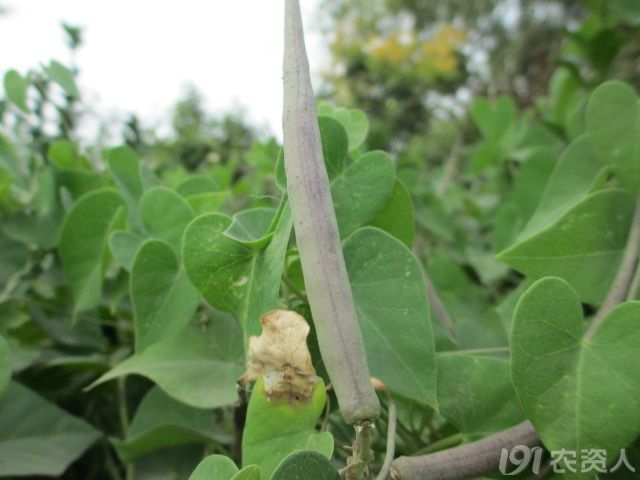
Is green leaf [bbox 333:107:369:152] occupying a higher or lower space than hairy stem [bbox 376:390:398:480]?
higher

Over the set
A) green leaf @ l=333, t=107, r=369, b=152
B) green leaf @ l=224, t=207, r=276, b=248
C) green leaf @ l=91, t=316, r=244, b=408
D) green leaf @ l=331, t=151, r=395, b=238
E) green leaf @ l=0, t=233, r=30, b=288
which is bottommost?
green leaf @ l=0, t=233, r=30, b=288

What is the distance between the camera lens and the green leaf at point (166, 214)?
1.12ft

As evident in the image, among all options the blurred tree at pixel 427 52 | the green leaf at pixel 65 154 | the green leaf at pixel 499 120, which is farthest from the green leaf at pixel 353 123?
the blurred tree at pixel 427 52

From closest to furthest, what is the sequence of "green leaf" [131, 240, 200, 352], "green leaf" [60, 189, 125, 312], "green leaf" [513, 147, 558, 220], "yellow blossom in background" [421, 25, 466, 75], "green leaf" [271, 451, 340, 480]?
"green leaf" [271, 451, 340, 480]
"green leaf" [131, 240, 200, 352]
"green leaf" [60, 189, 125, 312]
"green leaf" [513, 147, 558, 220]
"yellow blossom in background" [421, 25, 466, 75]

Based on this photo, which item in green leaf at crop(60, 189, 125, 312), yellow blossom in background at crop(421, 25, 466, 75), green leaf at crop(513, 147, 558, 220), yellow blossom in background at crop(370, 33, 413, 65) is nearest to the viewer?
green leaf at crop(60, 189, 125, 312)

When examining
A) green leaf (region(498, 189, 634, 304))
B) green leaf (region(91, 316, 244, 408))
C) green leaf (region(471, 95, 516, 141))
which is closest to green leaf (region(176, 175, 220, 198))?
green leaf (region(91, 316, 244, 408))

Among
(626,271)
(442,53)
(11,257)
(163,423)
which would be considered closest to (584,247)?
(626,271)

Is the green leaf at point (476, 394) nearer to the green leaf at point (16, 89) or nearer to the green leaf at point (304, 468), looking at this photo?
the green leaf at point (304, 468)

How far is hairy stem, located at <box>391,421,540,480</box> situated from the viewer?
200 mm

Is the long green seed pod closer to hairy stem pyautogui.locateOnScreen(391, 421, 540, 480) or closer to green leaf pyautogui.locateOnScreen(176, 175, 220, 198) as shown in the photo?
hairy stem pyautogui.locateOnScreen(391, 421, 540, 480)

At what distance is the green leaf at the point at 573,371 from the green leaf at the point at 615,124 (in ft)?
0.43

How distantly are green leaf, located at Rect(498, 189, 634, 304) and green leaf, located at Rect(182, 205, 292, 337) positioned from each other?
119mm

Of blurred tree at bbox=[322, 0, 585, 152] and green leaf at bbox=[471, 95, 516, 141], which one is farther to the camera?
blurred tree at bbox=[322, 0, 585, 152]

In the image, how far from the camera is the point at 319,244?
0.20 meters
